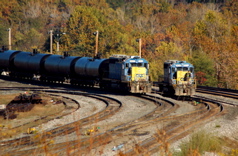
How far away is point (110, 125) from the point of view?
55.7 feet

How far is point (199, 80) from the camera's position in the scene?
48.1m

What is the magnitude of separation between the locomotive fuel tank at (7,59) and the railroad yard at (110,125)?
19.6m

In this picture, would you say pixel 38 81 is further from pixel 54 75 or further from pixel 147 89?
pixel 147 89

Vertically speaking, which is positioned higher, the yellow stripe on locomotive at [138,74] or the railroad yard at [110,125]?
the yellow stripe on locomotive at [138,74]

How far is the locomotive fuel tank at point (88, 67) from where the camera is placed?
1378 inches

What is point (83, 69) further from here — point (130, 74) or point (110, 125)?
point (110, 125)

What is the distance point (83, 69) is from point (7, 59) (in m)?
13.1

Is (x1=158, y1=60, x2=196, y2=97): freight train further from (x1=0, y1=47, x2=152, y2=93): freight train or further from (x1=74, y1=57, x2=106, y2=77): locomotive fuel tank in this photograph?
(x1=74, y1=57, x2=106, y2=77): locomotive fuel tank

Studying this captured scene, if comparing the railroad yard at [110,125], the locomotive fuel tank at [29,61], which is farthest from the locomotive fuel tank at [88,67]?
the railroad yard at [110,125]

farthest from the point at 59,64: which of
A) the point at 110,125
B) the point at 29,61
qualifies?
the point at 110,125

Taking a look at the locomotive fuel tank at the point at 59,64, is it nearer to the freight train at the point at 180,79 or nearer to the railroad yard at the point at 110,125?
the railroad yard at the point at 110,125

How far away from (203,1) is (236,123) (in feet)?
466

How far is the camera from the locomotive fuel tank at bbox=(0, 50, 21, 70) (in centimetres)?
4519

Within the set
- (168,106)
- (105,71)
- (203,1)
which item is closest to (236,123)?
(168,106)
